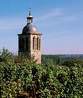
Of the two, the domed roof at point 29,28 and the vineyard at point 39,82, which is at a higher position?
the domed roof at point 29,28

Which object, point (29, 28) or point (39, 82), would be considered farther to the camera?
point (29, 28)

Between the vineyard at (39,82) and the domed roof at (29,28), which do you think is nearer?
the vineyard at (39,82)

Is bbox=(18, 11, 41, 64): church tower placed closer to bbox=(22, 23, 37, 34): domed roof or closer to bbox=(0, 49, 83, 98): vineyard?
bbox=(22, 23, 37, 34): domed roof

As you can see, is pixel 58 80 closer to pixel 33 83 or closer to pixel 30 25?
pixel 33 83

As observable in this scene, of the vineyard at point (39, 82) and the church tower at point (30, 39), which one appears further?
the church tower at point (30, 39)

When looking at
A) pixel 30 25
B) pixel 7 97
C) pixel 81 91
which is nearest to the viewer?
pixel 7 97

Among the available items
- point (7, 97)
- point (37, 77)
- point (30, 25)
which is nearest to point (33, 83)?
point (37, 77)

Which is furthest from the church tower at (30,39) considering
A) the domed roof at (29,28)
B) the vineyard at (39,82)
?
the vineyard at (39,82)

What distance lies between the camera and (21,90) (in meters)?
16.7

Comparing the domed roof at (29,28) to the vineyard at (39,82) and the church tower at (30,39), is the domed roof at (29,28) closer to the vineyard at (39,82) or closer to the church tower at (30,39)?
the church tower at (30,39)

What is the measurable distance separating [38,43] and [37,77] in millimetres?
30380

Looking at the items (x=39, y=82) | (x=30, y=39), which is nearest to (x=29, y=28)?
(x=30, y=39)

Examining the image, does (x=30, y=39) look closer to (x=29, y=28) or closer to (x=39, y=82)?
(x=29, y=28)

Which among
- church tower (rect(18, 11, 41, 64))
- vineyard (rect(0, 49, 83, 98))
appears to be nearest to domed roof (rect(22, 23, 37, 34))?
church tower (rect(18, 11, 41, 64))
